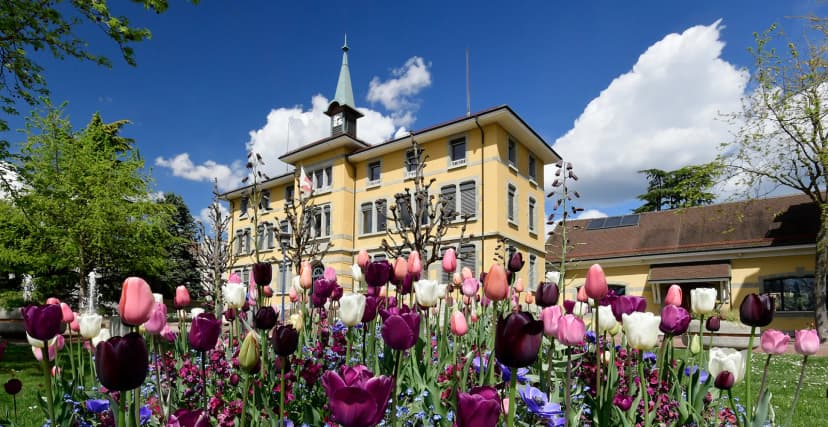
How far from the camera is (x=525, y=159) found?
24.2 meters

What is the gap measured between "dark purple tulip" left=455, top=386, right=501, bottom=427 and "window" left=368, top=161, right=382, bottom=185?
24.7 meters

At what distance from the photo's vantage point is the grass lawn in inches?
181

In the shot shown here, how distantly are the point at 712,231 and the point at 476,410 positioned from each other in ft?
86.9

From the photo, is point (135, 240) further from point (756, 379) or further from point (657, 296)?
point (657, 296)

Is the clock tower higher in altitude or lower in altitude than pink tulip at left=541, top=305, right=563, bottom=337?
higher

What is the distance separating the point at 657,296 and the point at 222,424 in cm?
2433

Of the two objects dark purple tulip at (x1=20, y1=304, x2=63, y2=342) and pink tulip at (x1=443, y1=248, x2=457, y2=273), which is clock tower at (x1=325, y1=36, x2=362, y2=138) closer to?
pink tulip at (x1=443, y1=248, x2=457, y2=273)

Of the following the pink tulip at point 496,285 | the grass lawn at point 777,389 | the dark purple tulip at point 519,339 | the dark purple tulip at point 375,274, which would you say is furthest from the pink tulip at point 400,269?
the grass lawn at point 777,389

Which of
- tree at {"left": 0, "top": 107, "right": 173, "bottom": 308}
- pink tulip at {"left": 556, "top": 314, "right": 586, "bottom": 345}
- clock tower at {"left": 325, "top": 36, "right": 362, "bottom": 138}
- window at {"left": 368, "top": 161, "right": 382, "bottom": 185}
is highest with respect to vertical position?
clock tower at {"left": 325, "top": 36, "right": 362, "bottom": 138}

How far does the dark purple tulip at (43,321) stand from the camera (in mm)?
1631

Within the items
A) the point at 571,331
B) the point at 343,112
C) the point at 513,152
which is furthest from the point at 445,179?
the point at 571,331

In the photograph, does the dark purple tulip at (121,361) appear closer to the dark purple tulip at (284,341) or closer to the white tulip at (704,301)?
the dark purple tulip at (284,341)

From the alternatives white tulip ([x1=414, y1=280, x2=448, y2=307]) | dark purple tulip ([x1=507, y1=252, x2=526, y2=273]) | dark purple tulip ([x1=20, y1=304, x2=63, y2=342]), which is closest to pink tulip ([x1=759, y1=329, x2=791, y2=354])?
dark purple tulip ([x1=507, y1=252, x2=526, y2=273])

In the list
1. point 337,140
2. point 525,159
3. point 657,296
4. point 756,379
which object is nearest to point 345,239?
point 337,140
